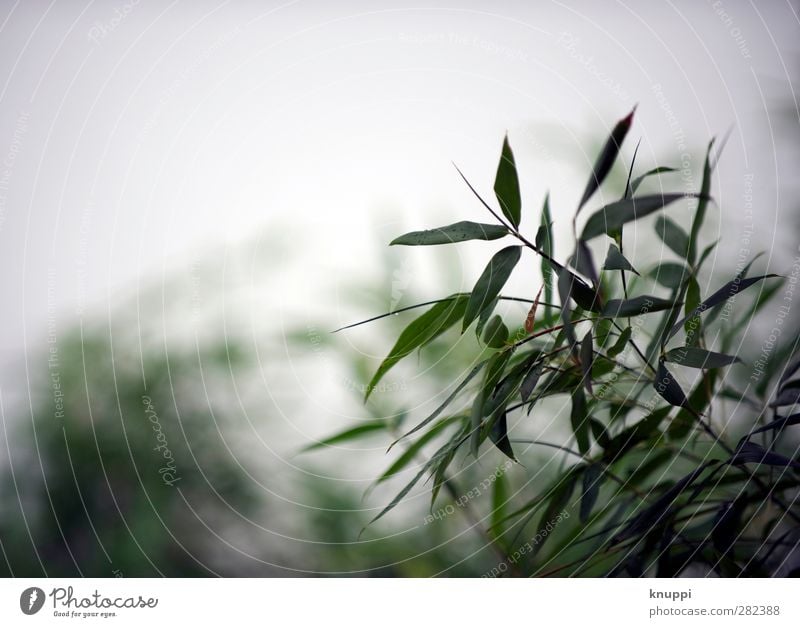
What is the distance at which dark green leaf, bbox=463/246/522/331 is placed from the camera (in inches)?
14.1

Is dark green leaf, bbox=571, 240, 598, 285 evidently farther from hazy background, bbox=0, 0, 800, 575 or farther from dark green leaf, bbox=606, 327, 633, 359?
hazy background, bbox=0, 0, 800, 575

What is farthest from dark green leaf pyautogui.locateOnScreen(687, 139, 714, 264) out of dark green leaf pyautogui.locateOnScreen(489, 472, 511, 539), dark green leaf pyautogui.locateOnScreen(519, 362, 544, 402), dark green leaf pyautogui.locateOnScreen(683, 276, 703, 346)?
dark green leaf pyautogui.locateOnScreen(489, 472, 511, 539)

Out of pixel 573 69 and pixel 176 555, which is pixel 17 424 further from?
pixel 573 69

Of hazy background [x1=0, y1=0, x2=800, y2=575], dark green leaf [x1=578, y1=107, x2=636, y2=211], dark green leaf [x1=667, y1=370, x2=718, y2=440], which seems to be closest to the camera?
dark green leaf [x1=578, y1=107, x2=636, y2=211]

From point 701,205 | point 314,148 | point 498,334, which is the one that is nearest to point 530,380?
point 498,334

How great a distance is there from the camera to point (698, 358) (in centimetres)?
36

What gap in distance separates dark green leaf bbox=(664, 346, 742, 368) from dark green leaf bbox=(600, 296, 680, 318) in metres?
0.03

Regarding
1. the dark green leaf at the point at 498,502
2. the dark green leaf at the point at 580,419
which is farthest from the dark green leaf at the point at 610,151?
the dark green leaf at the point at 498,502

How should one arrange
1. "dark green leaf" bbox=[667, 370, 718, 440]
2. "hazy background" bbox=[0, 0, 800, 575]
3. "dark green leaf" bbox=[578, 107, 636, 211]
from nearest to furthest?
"dark green leaf" bbox=[578, 107, 636, 211]
"dark green leaf" bbox=[667, 370, 718, 440]
"hazy background" bbox=[0, 0, 800, 575]

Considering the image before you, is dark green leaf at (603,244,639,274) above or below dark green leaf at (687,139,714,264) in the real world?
below
